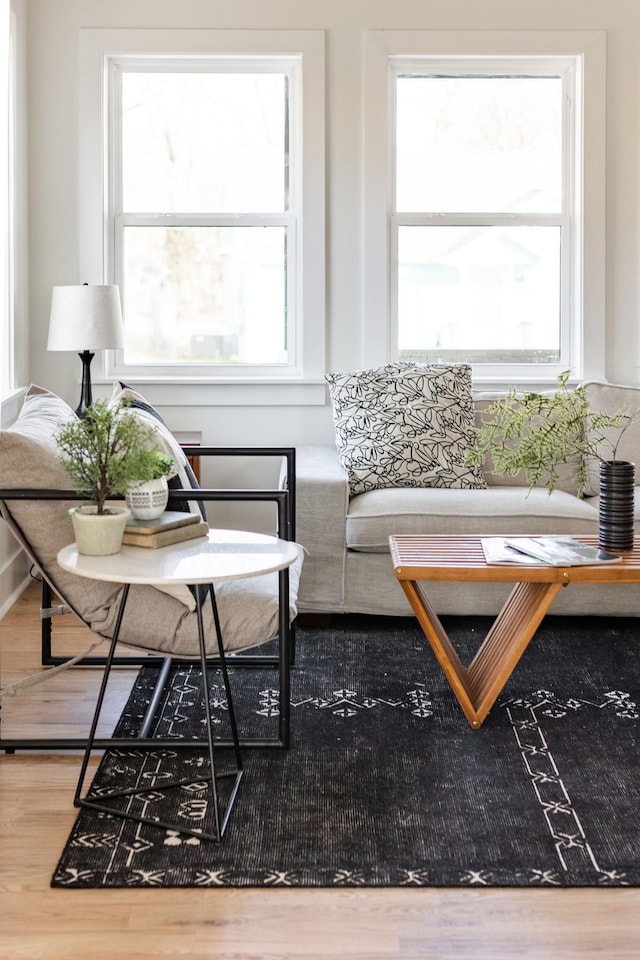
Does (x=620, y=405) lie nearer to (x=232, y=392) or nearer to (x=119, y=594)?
(x=232, y=392)

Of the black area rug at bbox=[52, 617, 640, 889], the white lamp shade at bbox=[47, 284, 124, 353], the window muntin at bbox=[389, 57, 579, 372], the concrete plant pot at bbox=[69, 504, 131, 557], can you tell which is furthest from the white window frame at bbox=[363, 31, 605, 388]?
the concrete plant pot at bbox=[69, 504, 131, 557]

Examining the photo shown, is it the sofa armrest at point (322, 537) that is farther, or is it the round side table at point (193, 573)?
the sofa armrest at point (322, 537)

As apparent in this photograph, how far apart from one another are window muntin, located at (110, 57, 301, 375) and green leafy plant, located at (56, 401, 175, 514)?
2.35m

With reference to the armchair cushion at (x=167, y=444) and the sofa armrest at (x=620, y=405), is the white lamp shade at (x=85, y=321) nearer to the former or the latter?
the armchair cushion at (x=167, y=444)

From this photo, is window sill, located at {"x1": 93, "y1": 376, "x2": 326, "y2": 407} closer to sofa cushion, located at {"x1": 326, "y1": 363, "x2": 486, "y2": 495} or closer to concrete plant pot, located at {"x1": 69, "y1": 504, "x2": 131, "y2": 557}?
sofa cushion, located at {"x1": 326, "y1": 363, "x2": 486, "y2": 495}

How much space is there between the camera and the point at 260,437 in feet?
16.1

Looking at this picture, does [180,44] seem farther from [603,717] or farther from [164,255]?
[603,717]

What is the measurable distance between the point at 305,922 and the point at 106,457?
3.83 ft

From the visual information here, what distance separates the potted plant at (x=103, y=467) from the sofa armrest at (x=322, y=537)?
1.30 meters

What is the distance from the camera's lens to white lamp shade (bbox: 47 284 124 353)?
13.9ft

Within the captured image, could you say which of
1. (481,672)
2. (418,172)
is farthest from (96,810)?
(418,172)

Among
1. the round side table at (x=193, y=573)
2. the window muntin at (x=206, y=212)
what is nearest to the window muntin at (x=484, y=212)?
the window muntin at (x=206, y=212)

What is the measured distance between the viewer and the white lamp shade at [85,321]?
167 inches

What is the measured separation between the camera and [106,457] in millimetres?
2596
